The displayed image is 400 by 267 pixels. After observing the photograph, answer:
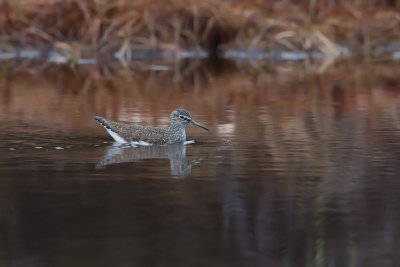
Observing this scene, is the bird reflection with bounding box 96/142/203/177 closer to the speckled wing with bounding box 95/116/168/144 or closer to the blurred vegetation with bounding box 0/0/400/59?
the speckled wing with bounding box 95/116/168/144

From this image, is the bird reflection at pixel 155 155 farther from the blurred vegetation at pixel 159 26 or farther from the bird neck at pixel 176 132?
the blurred vegetation at pixel 159 26

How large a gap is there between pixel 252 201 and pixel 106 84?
10.00m

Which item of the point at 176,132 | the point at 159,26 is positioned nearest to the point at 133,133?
the point at 176,132

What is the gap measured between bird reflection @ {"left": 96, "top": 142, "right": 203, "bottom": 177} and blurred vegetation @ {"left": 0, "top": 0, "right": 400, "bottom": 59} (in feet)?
41.6

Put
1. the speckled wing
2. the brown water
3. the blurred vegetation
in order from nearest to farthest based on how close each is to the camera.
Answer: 1. the brown water
2. the speckled wing
3. the blurred vegetation

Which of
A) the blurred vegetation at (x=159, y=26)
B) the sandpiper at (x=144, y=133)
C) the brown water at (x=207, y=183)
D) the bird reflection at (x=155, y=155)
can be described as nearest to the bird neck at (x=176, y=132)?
the sandpiper at (x=144, y=133)

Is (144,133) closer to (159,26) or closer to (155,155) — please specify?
(155,155)

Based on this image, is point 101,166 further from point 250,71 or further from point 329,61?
point 329,61

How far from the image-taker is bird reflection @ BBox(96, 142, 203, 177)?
25.2 feet

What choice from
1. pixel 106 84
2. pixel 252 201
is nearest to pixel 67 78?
pixel 106 84

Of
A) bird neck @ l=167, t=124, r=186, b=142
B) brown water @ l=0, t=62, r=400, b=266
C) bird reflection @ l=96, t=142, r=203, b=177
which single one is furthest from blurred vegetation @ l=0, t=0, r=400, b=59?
bird reflection @ l=96, t=142, r=203, b=177

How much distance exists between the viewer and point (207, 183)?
6855mm

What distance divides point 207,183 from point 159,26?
1551cm

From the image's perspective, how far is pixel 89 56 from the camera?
21734mm
